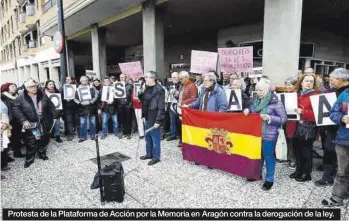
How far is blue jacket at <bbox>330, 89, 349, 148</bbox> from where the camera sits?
10.6 feet

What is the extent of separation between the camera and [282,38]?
225 inches

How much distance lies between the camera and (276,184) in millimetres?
4180

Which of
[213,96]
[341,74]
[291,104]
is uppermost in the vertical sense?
[341,74]

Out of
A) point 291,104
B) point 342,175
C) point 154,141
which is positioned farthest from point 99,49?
point 342,175

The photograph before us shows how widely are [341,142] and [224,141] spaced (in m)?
1.78

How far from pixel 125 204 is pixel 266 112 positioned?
8.16 feet

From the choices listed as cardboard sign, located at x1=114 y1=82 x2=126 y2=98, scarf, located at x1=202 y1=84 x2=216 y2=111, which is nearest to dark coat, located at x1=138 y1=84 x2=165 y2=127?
scarf, located at x1=202 y1=84 x2=216 y2=111

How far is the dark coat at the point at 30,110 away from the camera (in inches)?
203

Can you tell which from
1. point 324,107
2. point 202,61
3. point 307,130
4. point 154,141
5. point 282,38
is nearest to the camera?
point 324,107

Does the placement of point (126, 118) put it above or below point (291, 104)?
below

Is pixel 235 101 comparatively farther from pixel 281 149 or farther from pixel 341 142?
pixel 341 142

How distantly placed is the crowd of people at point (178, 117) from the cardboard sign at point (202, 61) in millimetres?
366

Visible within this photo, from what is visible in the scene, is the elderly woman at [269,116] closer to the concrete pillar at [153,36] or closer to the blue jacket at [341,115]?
the blue jacket at [341,115]
